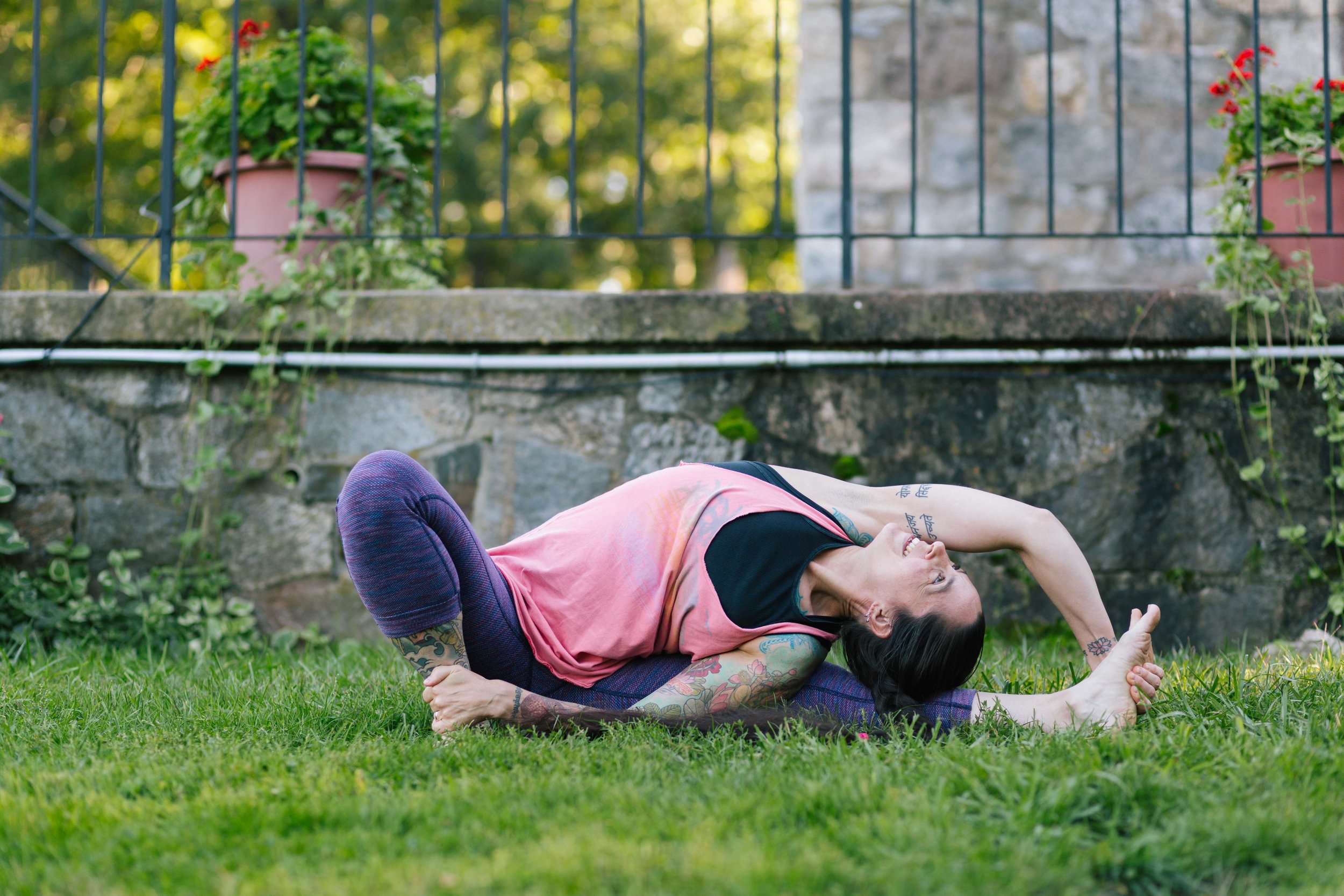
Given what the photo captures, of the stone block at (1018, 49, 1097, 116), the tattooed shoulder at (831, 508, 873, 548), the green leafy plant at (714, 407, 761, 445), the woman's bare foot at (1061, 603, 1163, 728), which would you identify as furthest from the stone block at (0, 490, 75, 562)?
the stone block at (1018, 49, 1097, 116)

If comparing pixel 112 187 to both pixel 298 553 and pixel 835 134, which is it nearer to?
pixel 835 134

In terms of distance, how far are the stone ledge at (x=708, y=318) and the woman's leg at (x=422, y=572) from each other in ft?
3.47

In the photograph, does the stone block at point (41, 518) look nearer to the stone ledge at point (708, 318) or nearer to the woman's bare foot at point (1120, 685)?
the stone ledge at point (708, 318)

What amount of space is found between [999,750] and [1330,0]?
467 centimetres

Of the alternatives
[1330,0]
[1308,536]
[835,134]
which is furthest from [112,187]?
[1308,536]

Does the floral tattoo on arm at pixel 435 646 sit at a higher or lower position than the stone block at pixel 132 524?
lower

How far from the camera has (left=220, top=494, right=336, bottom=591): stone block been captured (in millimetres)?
3164

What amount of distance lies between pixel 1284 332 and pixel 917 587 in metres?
1.69

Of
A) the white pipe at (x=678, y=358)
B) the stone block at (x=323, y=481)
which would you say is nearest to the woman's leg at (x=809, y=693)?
the white pipe at (x=678, y=358)

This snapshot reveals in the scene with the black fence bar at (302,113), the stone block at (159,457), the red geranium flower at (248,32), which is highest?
the red geranium flower at (248,32)

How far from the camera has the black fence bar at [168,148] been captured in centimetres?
326

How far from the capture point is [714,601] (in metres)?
2.07

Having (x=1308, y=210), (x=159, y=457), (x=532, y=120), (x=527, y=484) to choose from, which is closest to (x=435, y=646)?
(x=527, y=484)

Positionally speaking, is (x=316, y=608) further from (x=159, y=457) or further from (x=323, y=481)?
(x=159, y=457)
